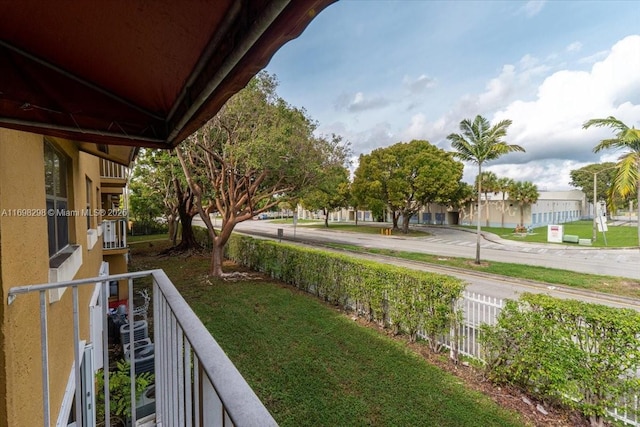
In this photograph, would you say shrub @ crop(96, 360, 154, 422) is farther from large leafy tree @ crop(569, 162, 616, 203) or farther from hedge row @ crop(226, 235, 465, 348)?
large leafy tree @ crop(569, 162, 616, 203)

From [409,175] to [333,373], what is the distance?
24.3m

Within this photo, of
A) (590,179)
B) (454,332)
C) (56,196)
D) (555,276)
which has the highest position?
(590,179)

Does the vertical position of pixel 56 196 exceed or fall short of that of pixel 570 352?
it exceeds it

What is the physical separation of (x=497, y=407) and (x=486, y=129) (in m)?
11.4

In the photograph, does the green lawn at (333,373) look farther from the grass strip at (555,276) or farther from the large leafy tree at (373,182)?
the large leafy tree at (373,182)

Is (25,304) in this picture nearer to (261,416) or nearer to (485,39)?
(261,416)

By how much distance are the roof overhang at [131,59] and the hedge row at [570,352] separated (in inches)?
196

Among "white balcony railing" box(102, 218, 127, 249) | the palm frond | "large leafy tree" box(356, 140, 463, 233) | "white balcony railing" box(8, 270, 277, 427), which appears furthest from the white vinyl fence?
"large leafy tree" box(356, 140, 463, 233)

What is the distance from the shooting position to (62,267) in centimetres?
292

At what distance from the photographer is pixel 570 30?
6867 mm

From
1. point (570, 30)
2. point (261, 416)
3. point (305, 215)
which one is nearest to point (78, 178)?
point (261, 416)

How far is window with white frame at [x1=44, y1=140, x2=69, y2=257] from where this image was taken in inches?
122

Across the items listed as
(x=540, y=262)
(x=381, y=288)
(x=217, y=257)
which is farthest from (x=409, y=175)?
(x=381, y=288)

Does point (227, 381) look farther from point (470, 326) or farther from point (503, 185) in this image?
point (503, 185)
